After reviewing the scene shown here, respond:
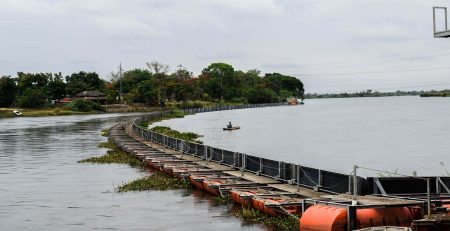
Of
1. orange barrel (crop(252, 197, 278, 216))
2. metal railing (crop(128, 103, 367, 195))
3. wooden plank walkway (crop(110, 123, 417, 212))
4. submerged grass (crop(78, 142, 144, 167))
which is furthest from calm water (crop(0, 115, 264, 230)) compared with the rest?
metal railing (crop(128, 103, 367, 195))

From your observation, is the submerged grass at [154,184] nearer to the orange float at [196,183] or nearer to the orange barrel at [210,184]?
the orange float at [196,183]

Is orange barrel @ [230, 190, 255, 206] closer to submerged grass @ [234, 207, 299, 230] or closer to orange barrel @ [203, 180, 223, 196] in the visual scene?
submerged grass @ [234, 207, 299, 230]

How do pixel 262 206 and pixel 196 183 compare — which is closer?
pixel 262 206

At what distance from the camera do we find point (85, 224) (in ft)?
96.6

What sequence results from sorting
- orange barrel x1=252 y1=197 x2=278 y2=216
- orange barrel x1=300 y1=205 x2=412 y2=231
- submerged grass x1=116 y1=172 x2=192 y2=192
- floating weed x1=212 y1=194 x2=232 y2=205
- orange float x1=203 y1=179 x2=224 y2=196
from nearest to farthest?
orange barrel x1=300 y1=205 x2=412 y2=231, orange barrel x1=252 y1=197 x2=278 y2=216, floating weed x1=212 y1=194 x2=232 y2=205, orange float x1=203 y1=179 x2=224 y2=196, submerged grass x1=116 y1=172 x2=192 y2=192

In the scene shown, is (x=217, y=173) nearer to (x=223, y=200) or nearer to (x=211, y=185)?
(x=211, y=185)

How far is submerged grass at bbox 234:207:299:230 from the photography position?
25.5 metres

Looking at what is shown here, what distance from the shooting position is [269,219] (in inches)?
1056

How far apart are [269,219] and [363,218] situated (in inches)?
253

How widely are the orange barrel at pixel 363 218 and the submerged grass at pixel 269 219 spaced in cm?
339

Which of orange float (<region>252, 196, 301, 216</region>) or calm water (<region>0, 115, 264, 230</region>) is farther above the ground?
orange float (<region>252, 196, 301, 216</region>)

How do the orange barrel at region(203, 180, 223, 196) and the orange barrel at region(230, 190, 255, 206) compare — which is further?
the orange barrel at region(203, 180, 223, 196)

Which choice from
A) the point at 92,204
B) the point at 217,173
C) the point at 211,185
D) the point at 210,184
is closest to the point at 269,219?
the point at 211,185

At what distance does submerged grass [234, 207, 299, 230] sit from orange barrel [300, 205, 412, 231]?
3.39 meters
